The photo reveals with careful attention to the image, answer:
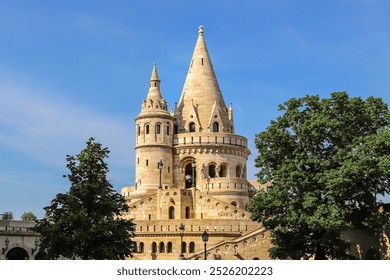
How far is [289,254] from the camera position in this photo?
35406 millimetres

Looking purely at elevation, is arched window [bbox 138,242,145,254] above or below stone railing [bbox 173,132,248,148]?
below

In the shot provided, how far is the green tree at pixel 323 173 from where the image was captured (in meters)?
33.7

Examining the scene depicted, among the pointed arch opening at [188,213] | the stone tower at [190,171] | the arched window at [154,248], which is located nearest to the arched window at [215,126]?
the stone tower at [190,171]

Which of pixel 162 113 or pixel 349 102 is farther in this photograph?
pixel 162 113

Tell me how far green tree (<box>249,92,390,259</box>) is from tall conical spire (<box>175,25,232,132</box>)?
1364 inches

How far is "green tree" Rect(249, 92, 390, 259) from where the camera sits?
33688mm

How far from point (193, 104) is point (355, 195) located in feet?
128

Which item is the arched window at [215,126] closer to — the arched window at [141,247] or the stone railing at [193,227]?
the stone railing at [193,227]

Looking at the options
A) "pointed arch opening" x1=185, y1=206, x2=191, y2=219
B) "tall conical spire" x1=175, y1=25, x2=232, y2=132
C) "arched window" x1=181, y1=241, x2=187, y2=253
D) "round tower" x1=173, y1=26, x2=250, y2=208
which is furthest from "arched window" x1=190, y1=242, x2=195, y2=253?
"tall conical spire" x1=175, y1=25, x2=232, y2=132

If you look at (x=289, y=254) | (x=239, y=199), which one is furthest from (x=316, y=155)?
(x=239, y=199)

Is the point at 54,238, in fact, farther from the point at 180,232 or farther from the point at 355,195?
the point at 180,232

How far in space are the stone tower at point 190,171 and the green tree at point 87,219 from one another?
64.8 ft

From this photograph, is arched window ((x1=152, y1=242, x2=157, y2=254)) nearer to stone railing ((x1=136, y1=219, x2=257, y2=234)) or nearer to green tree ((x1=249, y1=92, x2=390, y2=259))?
stone railing ((x1=136, y1=219, x2=257, y2=234))
